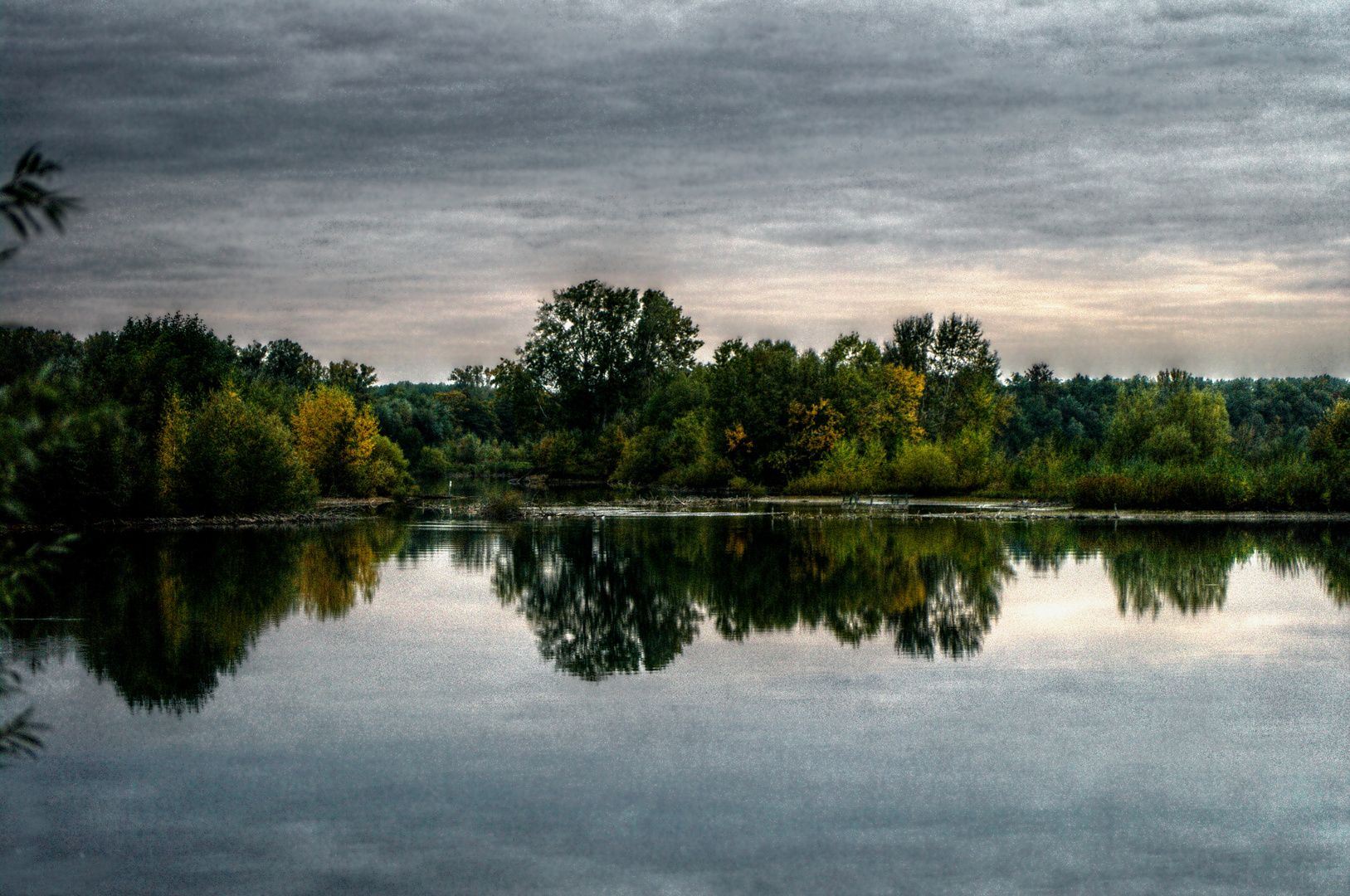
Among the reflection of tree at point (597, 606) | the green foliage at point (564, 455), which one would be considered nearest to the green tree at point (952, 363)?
the green foliage at point (564, 455)

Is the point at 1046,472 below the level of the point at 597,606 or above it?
above

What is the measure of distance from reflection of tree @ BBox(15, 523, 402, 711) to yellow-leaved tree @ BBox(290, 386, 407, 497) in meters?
Answer: 19.5

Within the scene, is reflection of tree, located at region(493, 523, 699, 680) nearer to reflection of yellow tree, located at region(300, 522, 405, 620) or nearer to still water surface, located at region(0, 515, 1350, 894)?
still water surface, located at region(0, 515, 1350, 894)

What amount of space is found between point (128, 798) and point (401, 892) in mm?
3256

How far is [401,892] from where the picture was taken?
6891 millimetres

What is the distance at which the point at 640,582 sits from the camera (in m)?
21.8

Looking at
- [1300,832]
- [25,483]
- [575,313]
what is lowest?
[1300,832]

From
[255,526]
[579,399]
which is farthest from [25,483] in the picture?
[579,399]

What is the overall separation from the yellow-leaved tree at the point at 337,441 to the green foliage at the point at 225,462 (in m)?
9.01

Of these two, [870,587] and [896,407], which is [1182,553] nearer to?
[870,587]

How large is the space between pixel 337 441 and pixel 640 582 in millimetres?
35186

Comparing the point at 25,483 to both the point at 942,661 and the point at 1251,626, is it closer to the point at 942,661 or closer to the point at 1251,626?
the point at 942,661

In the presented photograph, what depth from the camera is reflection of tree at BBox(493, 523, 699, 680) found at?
1447cm

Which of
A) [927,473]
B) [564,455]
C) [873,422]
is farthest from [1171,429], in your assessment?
[564,455]
